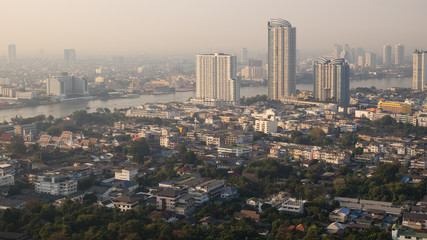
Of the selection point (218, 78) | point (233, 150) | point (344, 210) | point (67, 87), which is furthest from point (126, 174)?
point (67, 87)

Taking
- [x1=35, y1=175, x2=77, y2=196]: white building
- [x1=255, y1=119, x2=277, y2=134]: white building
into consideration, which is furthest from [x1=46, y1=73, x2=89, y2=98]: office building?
[x1=35, y1=175, x2=77, y2=196]: white building

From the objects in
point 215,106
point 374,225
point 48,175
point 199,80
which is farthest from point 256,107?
point 374,225

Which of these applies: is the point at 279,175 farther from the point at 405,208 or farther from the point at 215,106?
the point at 215,106

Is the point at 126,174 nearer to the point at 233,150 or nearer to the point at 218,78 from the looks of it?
the point at 233,150

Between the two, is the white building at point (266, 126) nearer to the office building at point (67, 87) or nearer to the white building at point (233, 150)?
the white building at point (233, 150)

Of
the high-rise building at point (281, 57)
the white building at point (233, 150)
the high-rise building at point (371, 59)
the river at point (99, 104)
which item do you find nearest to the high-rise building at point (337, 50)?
the high-rise building at point (371, 59)

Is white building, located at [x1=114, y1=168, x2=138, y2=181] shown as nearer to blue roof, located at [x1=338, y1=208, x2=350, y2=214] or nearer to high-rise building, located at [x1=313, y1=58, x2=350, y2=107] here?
blue roof, located at [x1=338, y1=208, x2=350, y2=214]
